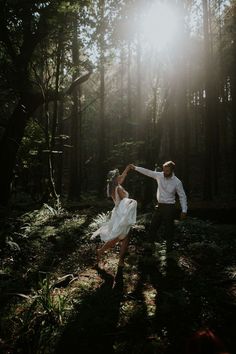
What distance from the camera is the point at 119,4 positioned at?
69.6 ft

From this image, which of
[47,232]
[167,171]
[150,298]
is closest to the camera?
[150,298]

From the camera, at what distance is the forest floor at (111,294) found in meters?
4.56

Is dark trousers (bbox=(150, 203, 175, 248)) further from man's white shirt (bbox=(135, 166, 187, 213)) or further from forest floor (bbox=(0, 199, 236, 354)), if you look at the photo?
forest floor (bbox=(0, 199, 236, 354))

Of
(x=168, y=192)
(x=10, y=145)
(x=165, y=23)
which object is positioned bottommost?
(x=168, y=192)

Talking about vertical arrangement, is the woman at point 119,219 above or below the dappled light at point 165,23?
below

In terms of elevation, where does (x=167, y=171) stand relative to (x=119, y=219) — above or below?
above

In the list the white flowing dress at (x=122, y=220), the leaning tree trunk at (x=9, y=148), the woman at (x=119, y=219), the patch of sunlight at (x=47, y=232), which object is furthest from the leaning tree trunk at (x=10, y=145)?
the white flowing dress at (x=122, y=220)

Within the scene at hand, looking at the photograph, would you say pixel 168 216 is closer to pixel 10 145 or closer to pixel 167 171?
pixel 167 171

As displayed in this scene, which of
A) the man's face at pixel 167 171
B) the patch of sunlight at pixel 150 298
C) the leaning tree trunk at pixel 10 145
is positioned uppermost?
the leaning tree trunk at pixel 10 145

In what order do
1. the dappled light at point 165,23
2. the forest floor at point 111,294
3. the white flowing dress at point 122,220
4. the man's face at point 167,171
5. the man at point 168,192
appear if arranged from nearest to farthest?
1. the forest floor at point 111,294
2. the white flowing dress at point 122,220
3. the man's face at point 167,171
4. the man at point 168,192
5. the dappled light at point 165,23

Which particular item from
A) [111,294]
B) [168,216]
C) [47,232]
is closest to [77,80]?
[47,232]

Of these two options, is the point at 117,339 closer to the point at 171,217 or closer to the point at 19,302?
the point at 19,302

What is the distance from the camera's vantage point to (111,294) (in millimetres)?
6074

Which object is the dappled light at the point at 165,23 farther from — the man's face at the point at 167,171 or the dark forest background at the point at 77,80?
the man's face at the point at 167,171
